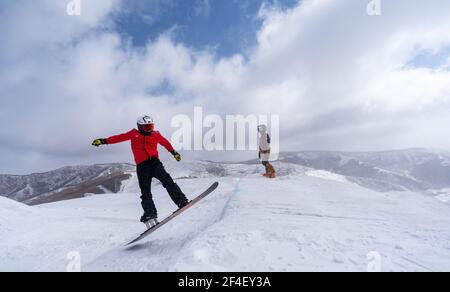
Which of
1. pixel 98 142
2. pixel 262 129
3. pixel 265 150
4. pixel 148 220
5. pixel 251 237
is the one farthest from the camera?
pixel 265 150

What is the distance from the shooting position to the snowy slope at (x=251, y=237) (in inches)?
161

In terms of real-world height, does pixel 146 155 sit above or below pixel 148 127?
below

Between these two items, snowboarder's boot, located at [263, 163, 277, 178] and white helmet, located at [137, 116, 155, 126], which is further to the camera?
snowboarder's boot, located at [263, 163, 277, 178]

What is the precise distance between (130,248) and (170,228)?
159cm

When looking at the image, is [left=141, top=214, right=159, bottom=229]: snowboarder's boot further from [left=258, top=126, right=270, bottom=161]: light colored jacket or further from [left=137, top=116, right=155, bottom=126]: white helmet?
[left=258, top=126, right=270, bottom=161]: light colored jacket

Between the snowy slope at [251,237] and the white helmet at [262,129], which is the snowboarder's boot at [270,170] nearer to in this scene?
the white helmet at [262,129]

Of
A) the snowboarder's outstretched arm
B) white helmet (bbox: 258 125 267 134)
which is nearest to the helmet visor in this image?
the snowboarder's outstretched arm

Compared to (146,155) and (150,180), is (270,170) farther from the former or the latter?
(146,155)

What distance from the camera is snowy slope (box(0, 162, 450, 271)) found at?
161 inches

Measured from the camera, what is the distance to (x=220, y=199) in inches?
431

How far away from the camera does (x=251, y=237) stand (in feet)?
15.9

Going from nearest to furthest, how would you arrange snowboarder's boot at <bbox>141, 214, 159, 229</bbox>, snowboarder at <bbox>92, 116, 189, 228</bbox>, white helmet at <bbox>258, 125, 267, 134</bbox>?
1. snowboarder's boot at <bbox>141, 214, 159, 229</bbox>
2. snowboarder at <bbox>92, 116, 189, 228</bbox>
3. white helmet at <bbox>258, 125, 267, 134</bbox>

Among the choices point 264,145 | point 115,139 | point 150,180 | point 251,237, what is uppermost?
point 115,139

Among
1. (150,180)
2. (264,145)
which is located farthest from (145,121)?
(264,145)
